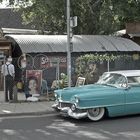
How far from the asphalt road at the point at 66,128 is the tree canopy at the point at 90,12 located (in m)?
13.0

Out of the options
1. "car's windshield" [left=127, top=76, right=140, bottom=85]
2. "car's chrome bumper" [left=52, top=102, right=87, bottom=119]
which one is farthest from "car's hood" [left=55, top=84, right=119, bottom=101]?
"car's windshield" [left=127, top=76, right=140, bottom=85]

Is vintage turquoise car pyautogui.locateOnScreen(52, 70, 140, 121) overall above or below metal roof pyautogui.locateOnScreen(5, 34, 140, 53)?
below

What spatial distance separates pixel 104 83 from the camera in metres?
12.7

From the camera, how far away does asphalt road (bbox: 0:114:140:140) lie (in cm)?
927

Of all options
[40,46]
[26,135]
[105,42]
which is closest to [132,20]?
[105,42]

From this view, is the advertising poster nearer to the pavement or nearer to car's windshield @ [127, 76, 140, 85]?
the pavement

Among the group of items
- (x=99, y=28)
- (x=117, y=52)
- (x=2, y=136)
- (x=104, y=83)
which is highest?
(x=99, y=28)

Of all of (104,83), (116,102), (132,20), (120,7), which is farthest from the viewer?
(132,20)

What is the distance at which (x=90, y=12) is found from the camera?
24969mm

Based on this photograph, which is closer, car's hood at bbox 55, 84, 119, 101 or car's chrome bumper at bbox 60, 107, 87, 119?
car's chrome bumper at bbox 60, 107, 87, 119

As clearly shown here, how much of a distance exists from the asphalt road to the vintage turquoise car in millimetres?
258

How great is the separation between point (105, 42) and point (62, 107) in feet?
32.0

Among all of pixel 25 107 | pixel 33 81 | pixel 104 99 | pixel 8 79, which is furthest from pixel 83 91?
pixel 33 81

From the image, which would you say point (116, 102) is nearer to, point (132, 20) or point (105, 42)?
point (105, 42)
